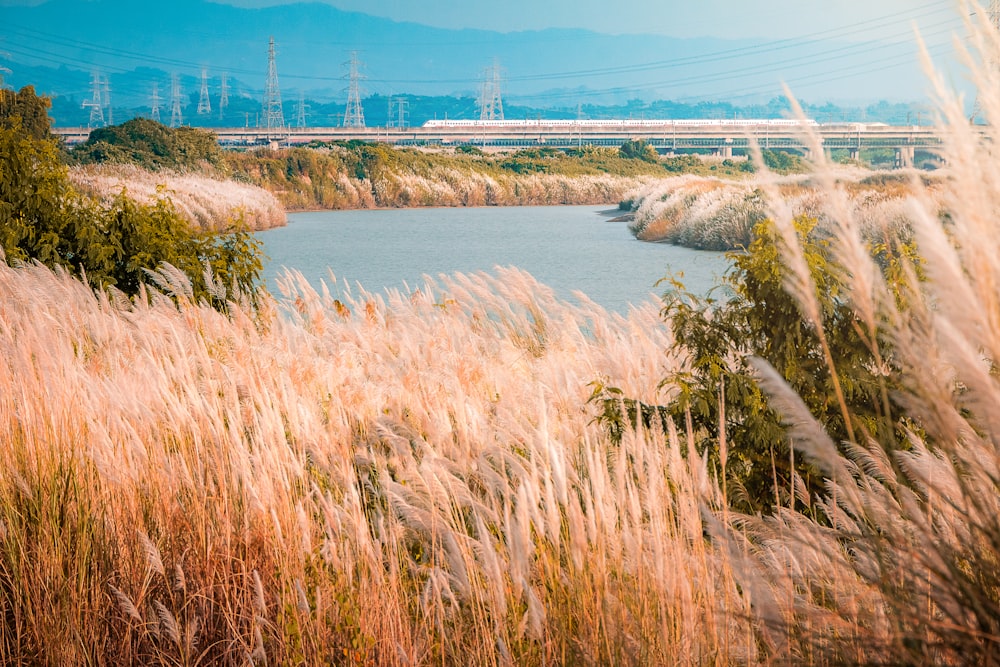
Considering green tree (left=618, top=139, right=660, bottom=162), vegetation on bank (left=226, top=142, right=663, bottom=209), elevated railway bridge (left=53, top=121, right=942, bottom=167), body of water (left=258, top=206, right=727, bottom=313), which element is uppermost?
elevated railway bridge (left=53, top=121, right=942, bottom=167)

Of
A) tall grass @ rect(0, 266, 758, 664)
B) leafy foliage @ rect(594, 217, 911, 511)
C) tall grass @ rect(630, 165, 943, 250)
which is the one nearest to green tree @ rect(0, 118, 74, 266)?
tall grass @ rect(0, 266, 758, 664)

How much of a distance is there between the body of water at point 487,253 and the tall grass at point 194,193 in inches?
34.9

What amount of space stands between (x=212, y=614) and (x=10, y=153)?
7.74 m

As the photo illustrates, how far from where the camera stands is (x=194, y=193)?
86.2ft

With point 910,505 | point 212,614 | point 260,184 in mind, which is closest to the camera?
point 910,505

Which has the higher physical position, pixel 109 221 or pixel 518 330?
pixel 109 221

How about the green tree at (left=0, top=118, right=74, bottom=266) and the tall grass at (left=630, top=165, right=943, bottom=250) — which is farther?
the tall grass at (left=630, top=165, right=943, bottom=250)

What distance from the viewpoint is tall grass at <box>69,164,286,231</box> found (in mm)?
23547

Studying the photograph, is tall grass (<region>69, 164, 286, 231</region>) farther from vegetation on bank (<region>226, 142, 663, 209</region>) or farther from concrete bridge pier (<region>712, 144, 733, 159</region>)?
concrete bridge pier (<region>712, 144, 733, 159</region>)

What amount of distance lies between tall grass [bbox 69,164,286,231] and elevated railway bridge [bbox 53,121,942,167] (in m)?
36.9

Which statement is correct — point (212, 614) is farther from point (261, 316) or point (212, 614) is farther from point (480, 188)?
point (480, 188)

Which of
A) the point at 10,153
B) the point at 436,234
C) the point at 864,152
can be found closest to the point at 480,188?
the point at 436,234

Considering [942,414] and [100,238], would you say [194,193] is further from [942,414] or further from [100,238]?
[942,414]

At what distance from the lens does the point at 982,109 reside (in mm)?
1371
